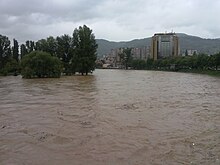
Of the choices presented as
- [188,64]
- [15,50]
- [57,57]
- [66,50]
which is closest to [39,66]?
[57,57]

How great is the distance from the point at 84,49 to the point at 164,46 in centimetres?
10871

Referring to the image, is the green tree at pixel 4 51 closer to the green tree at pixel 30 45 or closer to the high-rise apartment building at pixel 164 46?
the green tree at pixel 30 45

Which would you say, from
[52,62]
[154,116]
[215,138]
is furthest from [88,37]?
[215,138]

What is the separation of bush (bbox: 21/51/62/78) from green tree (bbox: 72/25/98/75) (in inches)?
292

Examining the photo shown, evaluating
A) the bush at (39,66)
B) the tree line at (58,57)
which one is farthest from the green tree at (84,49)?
the bush at (39,66)

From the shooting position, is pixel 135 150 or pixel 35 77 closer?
pixel 135 150

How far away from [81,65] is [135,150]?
54509 millimetres

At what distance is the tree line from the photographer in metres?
54.7

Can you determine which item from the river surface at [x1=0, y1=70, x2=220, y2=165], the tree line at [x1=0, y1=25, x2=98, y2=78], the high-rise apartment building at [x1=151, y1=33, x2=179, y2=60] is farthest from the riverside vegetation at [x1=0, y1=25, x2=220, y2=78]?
the high-rise apartment building at [x1=151, y1=33, x2=179, y2=60]

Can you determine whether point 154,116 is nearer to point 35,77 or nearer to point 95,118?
point 95,118

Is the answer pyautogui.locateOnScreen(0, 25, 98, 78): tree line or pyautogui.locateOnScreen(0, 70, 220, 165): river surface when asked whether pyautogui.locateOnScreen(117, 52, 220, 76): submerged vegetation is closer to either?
pyautogui.locateOnScreen(0, 25, 98, 78): tree line

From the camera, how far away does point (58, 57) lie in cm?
6700

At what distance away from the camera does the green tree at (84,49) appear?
206ft

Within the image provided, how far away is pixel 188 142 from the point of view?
380 inches
